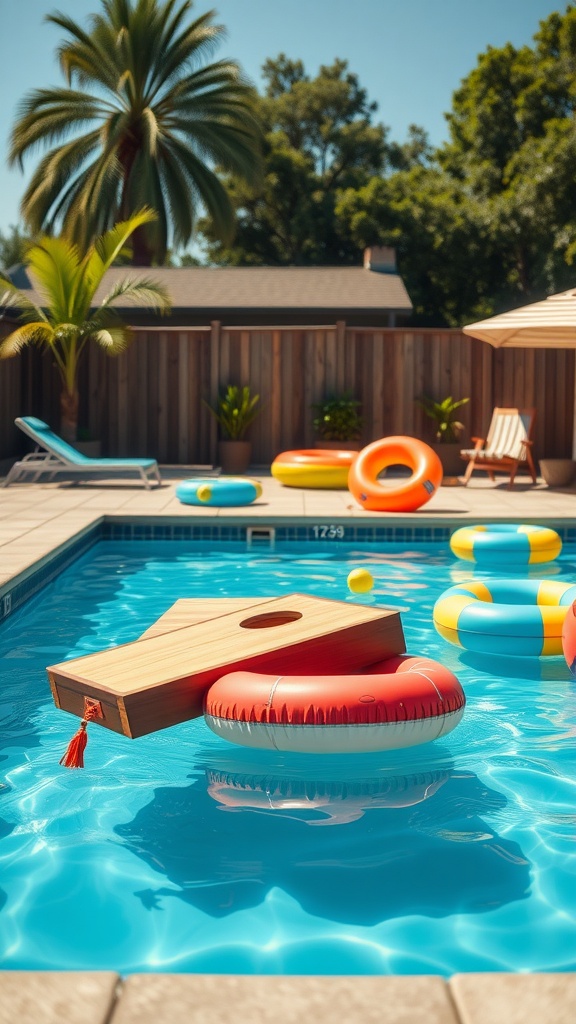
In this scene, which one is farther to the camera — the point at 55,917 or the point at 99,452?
the point at 99,452

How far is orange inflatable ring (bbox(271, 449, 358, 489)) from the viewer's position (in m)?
11.2

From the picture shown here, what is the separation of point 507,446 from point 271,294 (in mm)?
8233

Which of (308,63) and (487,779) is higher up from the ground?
(308,63)

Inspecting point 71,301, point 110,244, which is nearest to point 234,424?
point 71,301

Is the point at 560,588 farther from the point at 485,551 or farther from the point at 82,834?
the point at 82,834

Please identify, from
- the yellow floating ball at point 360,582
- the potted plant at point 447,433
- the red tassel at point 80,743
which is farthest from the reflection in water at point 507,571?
the potted plant at point 447,433

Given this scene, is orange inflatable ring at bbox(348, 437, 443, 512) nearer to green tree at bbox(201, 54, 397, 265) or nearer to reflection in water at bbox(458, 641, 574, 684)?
reflection in water at bbox(458, 641, 574, 684)

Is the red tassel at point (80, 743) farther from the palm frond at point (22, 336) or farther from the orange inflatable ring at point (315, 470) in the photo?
the palm frond at point (22, 336)

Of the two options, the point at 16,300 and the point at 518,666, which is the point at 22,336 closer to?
the point at 16,300

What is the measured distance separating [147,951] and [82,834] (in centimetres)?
76

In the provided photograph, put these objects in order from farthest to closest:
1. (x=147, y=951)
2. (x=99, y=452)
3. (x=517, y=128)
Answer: (x=517, y=128)
(x=99, y=452)
(x=147, y=951)

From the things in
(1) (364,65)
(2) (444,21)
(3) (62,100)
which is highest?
(1) (364,65)

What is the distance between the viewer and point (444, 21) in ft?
83.9

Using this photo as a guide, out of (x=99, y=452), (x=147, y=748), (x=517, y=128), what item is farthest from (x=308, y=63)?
(x=147, y=748)
